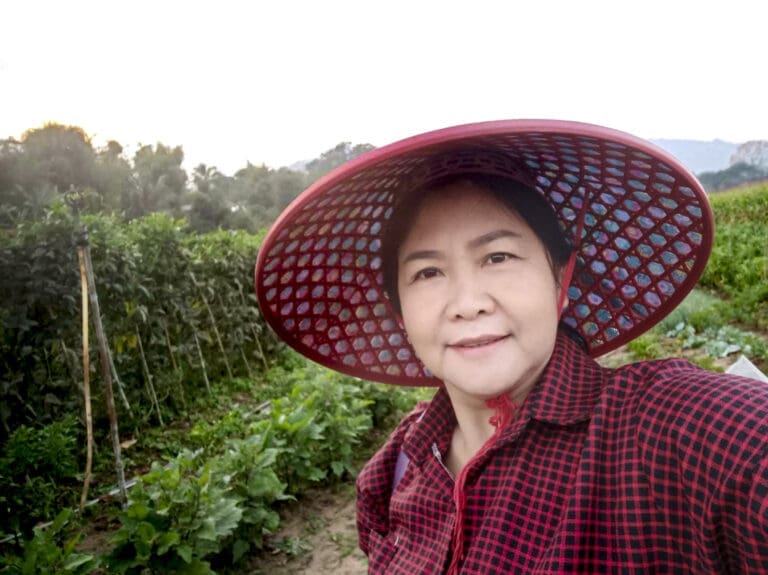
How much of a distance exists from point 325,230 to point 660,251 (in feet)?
2.57

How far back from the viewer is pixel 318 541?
3375mm

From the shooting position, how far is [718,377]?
834 millimetres

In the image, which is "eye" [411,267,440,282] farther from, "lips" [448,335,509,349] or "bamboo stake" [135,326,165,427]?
"bamboo stake" [135,326,165,427]

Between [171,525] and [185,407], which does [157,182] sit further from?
[171,525]

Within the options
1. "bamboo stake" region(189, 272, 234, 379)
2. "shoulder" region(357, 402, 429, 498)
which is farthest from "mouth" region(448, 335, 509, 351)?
"bamboo stake" region(189, 272, 234, 379)

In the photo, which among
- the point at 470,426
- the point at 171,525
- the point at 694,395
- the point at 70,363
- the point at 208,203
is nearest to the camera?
the point at 694,395

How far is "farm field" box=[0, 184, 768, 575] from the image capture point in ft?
8.90

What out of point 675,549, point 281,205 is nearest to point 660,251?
point 675,549

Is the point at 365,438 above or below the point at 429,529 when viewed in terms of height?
below

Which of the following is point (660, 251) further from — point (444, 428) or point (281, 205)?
point (281, 205)

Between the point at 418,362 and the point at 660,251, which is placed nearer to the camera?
the point at 660,251

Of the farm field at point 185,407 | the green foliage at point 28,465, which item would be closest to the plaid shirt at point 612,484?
the farm field at point 185,407

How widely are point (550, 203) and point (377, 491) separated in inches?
32.1

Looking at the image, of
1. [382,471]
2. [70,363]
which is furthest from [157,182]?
[382,471]
